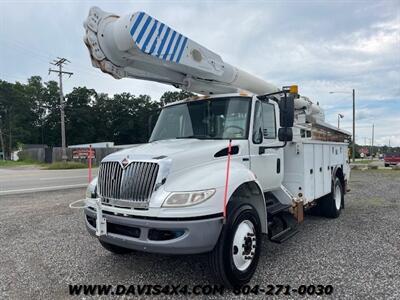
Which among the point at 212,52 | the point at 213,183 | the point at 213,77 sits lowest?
the point at 213,183

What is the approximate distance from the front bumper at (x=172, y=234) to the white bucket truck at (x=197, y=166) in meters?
0.01

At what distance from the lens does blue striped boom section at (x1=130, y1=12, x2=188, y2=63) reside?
13.1ft

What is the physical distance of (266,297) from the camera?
3627 millimetres

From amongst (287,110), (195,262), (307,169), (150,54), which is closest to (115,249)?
(195,262)

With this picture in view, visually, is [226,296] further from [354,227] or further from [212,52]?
[354,227]

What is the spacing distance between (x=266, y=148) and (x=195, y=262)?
6.35 ft

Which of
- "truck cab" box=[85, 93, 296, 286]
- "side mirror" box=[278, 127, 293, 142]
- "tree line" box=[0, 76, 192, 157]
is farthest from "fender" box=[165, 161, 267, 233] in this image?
"tree line" box=[0, 76, 192, 157]

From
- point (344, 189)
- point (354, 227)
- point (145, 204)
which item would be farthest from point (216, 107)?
point (344, 189)

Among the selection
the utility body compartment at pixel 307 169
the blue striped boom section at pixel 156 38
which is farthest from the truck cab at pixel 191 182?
the blue striped boom section at pixel 156 38

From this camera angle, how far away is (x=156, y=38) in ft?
→ 13.7

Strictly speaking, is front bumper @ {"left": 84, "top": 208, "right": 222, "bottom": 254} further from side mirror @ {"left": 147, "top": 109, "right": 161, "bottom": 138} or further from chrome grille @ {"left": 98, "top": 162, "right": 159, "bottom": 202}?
side mirror @ {"left": 147, "top": 109, "right": 161, "bottom": 138}

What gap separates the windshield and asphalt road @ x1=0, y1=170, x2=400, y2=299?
1831 millimetres

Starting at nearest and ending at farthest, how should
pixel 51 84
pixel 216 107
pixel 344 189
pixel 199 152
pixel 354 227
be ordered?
1. pixel 199 152
2. pixel 216 107
3. pixel 354 227
4. pixel 344 189
5. pixel 51 84

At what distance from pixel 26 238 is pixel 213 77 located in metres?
4.59
